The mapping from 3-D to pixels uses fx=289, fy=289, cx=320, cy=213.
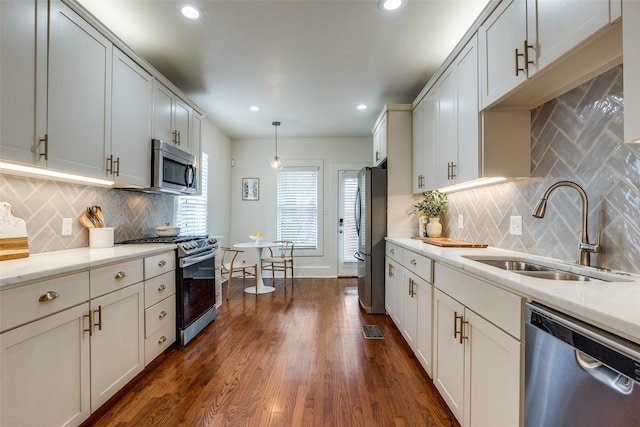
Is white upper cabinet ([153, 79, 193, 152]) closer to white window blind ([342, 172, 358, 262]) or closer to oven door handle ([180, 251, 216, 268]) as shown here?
oven door handle ([180, 251, 216, 268])

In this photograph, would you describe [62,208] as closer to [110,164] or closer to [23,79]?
[110,164]

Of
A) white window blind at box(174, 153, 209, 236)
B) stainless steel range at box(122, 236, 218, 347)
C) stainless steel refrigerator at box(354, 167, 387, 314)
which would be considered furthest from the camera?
white window blind at box(174, 153, 209, 236)

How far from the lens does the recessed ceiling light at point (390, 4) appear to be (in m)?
1.98

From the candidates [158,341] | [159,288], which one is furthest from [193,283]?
[158,341]

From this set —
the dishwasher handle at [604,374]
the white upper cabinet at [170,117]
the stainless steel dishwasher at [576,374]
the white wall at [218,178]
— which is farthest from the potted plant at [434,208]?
the white wall at [218,178]

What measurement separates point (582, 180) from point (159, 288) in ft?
9.29

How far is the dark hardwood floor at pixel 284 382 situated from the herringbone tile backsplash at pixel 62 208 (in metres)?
1.13

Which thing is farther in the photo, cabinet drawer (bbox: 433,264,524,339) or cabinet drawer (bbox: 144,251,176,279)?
cabinet drawer (bbox: 144,251,176,279)

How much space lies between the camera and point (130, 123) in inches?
90.0

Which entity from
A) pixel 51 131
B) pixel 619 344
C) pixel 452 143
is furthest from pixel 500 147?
pixel 51 131

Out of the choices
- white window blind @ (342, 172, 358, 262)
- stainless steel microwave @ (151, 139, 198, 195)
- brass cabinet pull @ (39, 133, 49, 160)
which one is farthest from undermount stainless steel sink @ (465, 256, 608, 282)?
white window blind @ (342, 172, 358, 262)

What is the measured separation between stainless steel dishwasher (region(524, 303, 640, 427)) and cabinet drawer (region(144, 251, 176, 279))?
7.52 feet

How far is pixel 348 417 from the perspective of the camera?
167cm

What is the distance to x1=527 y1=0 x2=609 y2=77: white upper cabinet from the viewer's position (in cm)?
107
